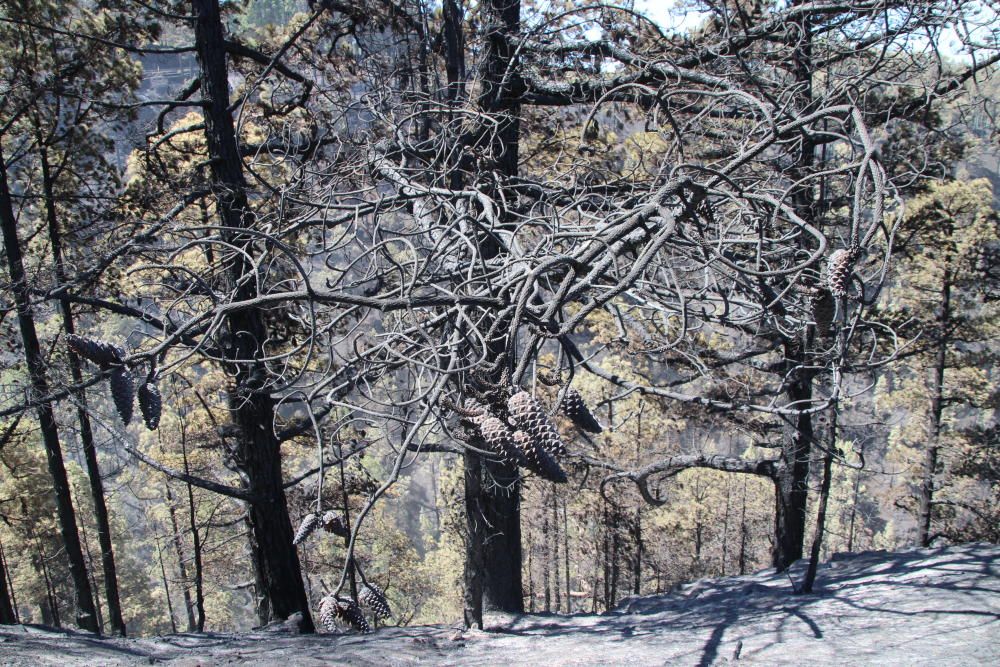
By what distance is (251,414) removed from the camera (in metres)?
6.45

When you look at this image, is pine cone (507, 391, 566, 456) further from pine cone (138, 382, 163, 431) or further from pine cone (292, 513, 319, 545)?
pine cone (138, 382, 163, 431)

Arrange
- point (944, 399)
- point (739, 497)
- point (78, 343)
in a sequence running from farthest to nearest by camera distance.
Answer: point (739, 497) → point (944, 399) → point (78, 343)

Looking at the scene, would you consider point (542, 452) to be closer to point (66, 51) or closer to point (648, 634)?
point (648, 634)

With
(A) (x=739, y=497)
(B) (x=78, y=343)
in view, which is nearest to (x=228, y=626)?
(A) (x=739, y=497)

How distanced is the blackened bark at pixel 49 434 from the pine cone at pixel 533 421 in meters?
5.59

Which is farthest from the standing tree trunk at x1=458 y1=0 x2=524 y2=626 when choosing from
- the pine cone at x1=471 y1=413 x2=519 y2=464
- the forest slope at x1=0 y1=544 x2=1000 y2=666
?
the pine cone at x1=471 y1=413 x2=519 y2=464

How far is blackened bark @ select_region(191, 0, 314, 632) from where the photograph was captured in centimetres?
616

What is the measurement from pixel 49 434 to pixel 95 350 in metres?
7.30

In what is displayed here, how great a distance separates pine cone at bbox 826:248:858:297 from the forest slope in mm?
2385

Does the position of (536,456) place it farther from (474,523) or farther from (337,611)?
(474,523)

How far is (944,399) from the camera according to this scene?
14.8m

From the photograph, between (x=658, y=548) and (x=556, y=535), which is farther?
(x=658, y=548)

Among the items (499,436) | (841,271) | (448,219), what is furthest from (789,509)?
(499,436)

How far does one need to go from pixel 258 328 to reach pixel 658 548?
74.5ft
